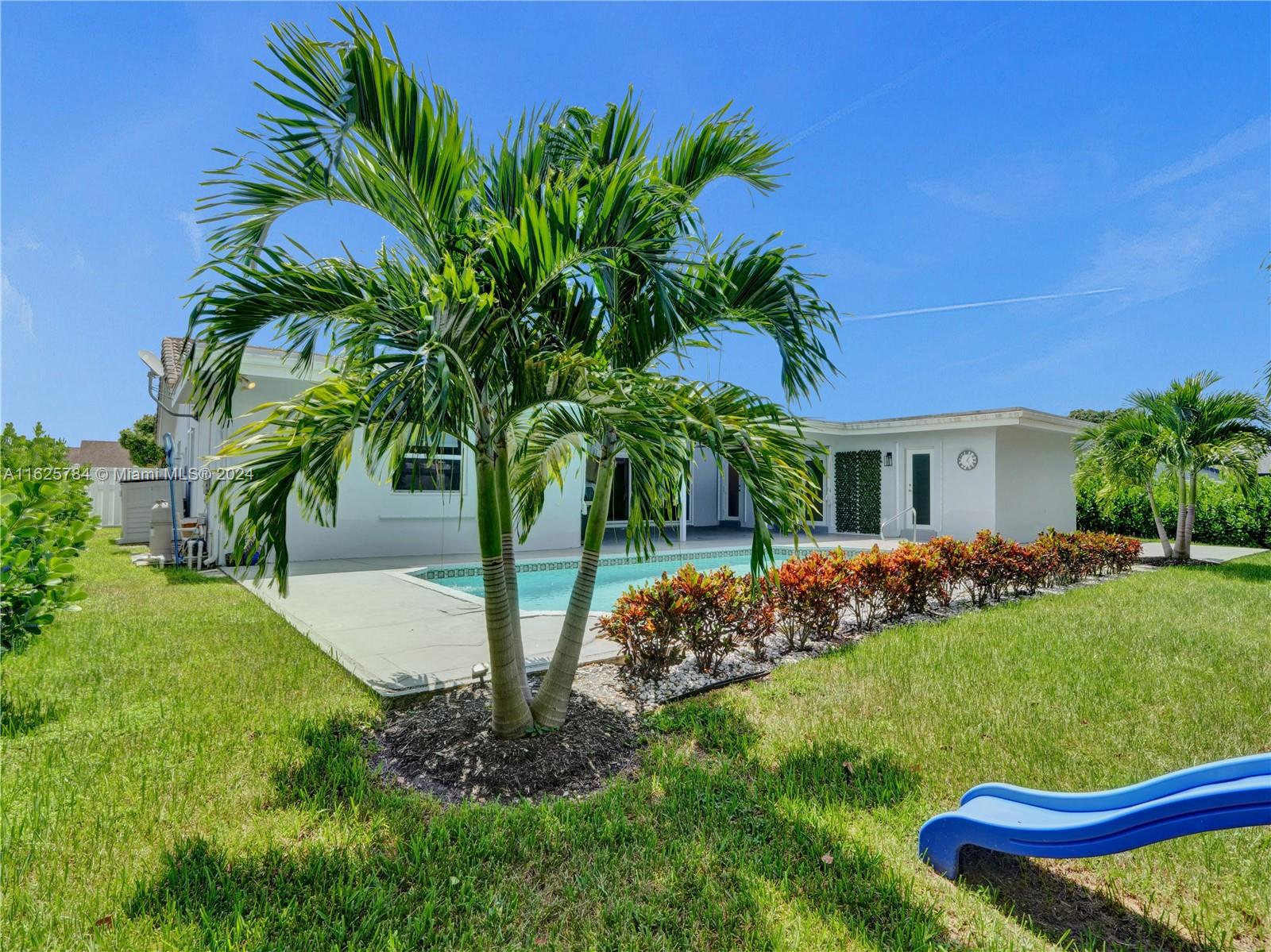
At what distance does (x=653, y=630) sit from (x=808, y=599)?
1.91 metres

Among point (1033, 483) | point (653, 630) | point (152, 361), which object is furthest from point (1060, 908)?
point (1033, 483)

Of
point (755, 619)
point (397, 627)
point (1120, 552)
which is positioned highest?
point (755, 619)

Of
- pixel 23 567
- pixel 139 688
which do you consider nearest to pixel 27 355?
pixel 23 567

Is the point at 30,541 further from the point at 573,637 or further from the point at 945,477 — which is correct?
the point at 945,477

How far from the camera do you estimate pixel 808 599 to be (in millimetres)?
6004

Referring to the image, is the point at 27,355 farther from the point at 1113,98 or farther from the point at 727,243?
the point at 1113,98

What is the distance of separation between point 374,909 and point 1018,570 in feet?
30.3

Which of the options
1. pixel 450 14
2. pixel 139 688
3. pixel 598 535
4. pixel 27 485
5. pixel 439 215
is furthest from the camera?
pixel 450 14

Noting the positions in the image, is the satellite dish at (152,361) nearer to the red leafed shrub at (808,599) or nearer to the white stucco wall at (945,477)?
the red leafed shrub at (808,599)

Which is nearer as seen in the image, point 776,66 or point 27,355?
point 27,355

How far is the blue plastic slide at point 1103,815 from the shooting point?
6.76 ft

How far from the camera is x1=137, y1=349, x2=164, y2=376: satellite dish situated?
14.4m

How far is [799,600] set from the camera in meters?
5.96

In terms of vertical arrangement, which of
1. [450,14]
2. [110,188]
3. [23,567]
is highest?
[450,14]
